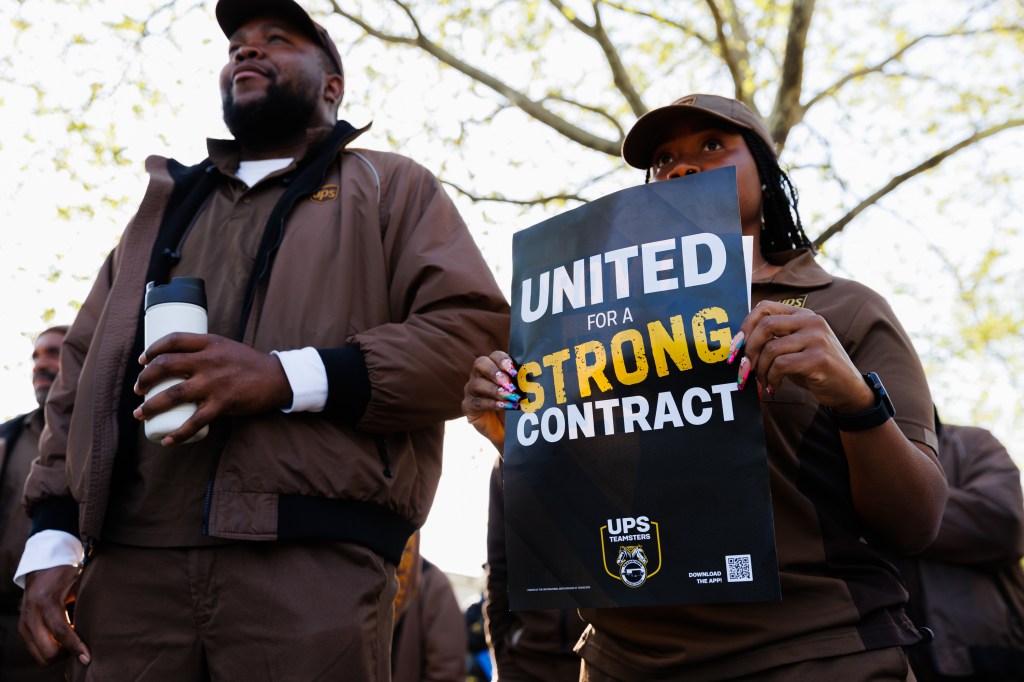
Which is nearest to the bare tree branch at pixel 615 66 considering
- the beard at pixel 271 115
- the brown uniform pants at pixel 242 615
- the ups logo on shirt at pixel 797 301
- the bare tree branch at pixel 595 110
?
the bare tree branch at pixel 595 110

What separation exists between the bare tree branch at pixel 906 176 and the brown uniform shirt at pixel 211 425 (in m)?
6.91

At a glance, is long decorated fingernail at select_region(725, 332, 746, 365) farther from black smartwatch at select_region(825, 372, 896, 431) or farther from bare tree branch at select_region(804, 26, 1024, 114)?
bare tree branch at select_region(804, 26, 1024, 114)

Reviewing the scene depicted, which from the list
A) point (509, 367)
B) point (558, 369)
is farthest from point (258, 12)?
point (558, 369)

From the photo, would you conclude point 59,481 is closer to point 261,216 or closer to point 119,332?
point 119,332

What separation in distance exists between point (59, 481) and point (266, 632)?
3.13 feet

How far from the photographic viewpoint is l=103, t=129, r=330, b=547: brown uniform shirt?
2.44m

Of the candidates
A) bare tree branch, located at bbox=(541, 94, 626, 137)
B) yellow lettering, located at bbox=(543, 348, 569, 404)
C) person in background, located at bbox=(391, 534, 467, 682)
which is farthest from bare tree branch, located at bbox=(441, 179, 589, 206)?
yellow lettering, located at bbox=(543, 348, 569, 404)

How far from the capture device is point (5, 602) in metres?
4.62

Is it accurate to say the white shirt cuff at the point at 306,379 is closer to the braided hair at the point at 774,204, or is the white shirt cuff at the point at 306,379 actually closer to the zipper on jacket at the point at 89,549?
the zipper on jacket at the point at 89,549

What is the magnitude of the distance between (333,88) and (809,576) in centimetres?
230

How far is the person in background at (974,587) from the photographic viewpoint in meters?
3.72

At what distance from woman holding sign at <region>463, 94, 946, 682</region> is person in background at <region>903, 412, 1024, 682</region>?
179 centimetres

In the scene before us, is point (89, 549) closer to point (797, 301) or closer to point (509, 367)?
point (509, 367)

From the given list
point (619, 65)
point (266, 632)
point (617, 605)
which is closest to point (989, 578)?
point (617, 605)
